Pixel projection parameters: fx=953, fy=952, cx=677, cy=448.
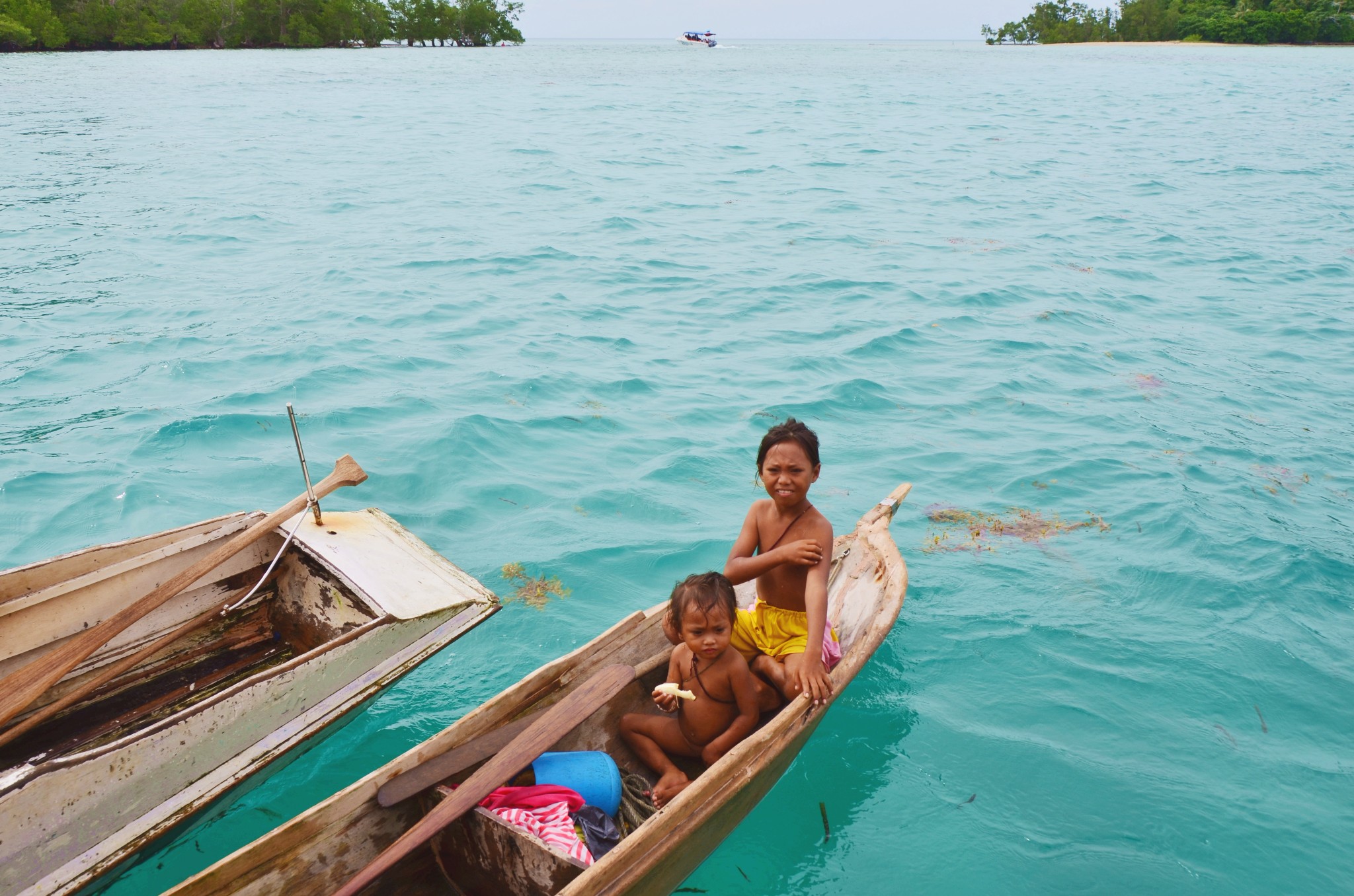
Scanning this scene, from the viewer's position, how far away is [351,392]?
9789 mm

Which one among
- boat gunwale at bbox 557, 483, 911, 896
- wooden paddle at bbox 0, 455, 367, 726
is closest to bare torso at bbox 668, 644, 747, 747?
boat gunwale at bbox 557, 483, 911, 896

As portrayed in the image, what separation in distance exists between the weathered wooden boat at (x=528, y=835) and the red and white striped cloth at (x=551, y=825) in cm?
10

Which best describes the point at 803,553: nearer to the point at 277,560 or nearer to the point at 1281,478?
the point at 277,560

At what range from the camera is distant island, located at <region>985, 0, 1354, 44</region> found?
6381 cm

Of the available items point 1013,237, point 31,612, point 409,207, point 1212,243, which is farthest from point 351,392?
point 1212,243

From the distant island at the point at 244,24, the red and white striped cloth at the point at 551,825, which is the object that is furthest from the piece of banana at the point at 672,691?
the distant island at the point at 244,24

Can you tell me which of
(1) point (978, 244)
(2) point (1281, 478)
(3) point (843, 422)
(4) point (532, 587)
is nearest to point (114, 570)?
(4) point (532, 587)

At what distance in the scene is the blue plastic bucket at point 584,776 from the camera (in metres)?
3.95

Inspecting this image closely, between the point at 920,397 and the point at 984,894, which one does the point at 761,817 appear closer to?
the point at 984,894

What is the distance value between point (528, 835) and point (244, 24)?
75873 mm

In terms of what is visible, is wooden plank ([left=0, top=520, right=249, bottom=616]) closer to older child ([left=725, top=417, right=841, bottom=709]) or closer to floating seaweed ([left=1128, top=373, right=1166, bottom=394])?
older child ([left=725, top=417, right=841, bottom=709])

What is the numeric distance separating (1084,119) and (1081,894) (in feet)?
101

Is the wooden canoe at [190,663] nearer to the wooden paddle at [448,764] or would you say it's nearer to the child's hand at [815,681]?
the wooden paddle at [448,764]

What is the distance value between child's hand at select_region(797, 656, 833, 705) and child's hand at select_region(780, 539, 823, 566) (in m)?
0.44
